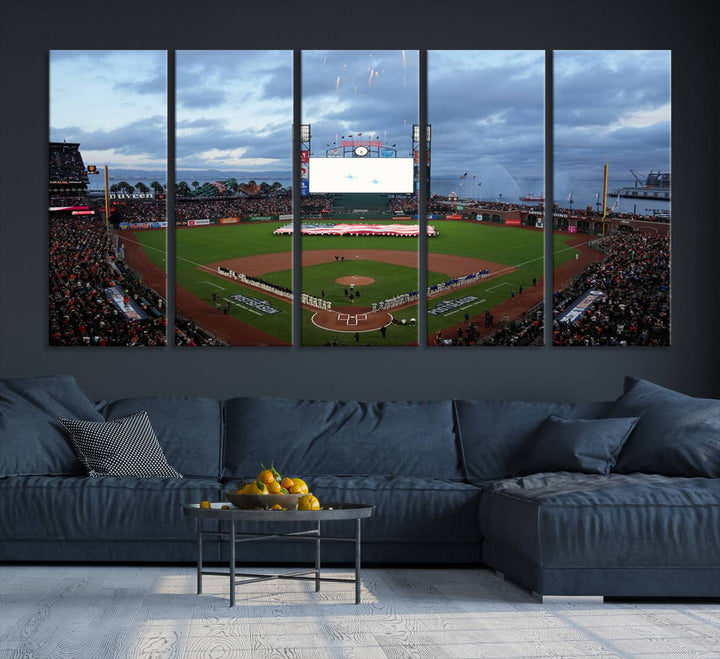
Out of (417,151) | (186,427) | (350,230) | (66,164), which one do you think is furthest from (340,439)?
(66,164)

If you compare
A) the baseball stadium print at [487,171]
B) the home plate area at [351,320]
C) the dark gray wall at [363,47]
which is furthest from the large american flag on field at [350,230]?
the dark gray wall at [363,47]

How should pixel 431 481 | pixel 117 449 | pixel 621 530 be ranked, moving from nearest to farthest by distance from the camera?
pixel 621 530, pixel 431 481, pixel 117 449

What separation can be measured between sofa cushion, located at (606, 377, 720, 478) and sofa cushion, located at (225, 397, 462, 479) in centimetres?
99

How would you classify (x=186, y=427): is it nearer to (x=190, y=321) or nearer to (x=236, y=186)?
(x=190, y=321)

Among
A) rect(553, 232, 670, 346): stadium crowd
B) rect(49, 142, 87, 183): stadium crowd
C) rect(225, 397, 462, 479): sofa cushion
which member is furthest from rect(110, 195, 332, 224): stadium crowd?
rect(553, 232, 670, 346): stadium crowd

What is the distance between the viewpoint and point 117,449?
17.9 feet

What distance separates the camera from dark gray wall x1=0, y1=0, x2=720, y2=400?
673 cm

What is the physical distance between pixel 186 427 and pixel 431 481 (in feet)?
4.93

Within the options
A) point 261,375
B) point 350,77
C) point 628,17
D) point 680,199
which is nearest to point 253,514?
point 261,375

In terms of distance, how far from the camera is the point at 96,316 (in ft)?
22.0

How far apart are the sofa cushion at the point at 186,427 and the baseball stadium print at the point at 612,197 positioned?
2.40m

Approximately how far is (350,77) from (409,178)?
771 mm

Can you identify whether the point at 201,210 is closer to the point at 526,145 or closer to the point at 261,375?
the point at 261,375

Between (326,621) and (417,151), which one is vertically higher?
(417,151)
